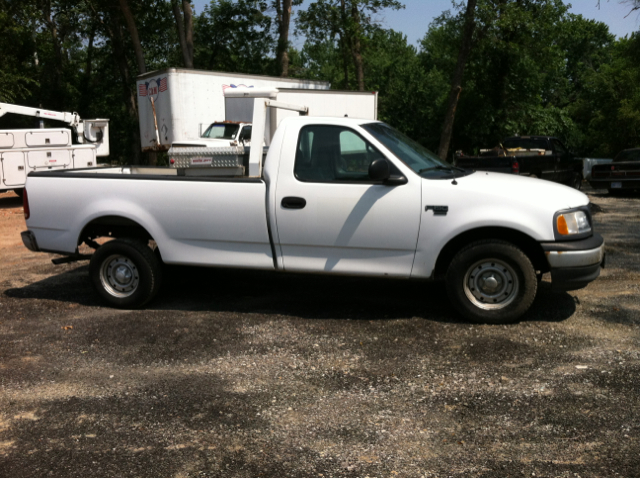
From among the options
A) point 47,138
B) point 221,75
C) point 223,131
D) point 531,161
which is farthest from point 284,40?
point 531,161

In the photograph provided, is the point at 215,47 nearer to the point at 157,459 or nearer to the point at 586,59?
the point at 157,459

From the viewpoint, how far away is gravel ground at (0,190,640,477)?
3.79 metres

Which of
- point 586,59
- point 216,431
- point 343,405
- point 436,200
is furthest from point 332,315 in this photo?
point 586,59

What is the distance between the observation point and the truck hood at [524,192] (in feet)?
19.2

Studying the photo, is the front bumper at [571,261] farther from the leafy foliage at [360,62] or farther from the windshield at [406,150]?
the leafy foliage at [360,62]

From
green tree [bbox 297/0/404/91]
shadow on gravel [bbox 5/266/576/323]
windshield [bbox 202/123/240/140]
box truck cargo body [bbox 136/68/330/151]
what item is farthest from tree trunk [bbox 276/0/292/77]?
shadow on gravel [bbox 5/266/576/323]

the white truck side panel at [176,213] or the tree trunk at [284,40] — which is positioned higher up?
the tree trunk at [284,40]

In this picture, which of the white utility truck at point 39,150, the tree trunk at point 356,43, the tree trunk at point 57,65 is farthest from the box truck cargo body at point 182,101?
the tree trunk at point 57,65

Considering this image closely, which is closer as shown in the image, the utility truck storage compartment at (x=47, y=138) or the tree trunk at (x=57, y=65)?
the utility truck storage compartment at (x=47, y=138)

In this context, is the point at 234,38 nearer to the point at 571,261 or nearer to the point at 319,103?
the point at 319,103

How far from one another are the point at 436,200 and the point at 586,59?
236 ft

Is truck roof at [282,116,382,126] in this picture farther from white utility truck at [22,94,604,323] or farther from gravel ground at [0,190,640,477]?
gravel ground at [0,190,640,477]

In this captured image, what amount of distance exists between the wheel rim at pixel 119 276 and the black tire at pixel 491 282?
3231 mm

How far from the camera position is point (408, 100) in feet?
125
